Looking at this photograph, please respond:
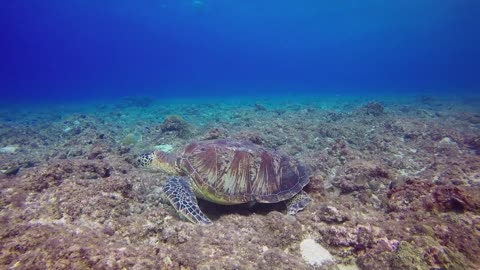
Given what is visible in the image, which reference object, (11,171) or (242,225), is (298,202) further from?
(11,171)

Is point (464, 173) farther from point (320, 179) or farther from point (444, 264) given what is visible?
point (444, 264)

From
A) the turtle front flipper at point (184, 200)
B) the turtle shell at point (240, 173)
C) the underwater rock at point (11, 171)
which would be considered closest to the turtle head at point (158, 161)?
the turtle shell at point (240, 173)

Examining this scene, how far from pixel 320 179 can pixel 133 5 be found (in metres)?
151

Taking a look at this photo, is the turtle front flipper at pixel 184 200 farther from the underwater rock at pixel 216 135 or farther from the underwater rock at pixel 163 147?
the underwater rock at pixel 163 147

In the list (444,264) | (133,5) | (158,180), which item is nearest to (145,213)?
(158,180)

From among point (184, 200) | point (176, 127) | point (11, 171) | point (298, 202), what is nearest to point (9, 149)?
point (11, 171)

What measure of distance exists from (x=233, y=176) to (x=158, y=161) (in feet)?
7.04

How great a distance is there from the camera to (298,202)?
4707 millimetres

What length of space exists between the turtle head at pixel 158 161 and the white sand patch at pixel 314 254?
11.3 feet

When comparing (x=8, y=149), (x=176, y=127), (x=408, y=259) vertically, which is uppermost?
(x=408, y=259)

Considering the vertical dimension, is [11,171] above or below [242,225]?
below

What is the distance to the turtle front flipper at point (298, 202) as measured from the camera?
4364mm

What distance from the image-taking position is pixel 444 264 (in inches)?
101

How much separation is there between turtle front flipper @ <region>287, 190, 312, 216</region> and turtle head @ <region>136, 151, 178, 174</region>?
2.87m
